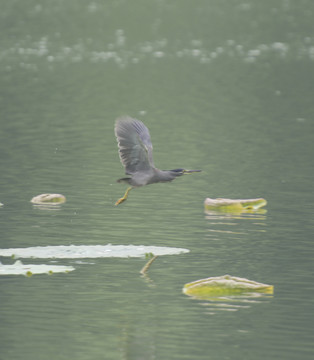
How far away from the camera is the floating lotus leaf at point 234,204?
27.3 metres

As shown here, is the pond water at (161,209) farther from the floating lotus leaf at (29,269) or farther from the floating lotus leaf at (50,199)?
the floating lotus leaf at (50,199)

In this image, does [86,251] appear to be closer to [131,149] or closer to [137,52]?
[131,149]

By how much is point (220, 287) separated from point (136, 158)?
2.96m

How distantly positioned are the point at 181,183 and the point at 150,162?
12922 millimetres

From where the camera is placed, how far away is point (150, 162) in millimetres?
19734

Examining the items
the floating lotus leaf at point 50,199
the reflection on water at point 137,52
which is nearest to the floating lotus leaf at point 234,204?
the floating lotus leaf at point 50,199

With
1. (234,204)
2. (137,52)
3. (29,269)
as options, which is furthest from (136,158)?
(137,52)

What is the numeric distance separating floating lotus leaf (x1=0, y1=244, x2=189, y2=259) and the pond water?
0.16 meters

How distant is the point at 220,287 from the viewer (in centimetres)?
1811

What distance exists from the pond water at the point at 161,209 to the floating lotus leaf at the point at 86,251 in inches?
6.5

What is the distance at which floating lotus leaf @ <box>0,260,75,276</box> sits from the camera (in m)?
19.2

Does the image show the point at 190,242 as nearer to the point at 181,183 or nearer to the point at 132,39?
the point at 181,183

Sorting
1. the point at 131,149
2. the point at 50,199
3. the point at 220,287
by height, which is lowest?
the point at 220,287

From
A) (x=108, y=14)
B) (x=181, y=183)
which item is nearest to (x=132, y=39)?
(x=108, y=14)
